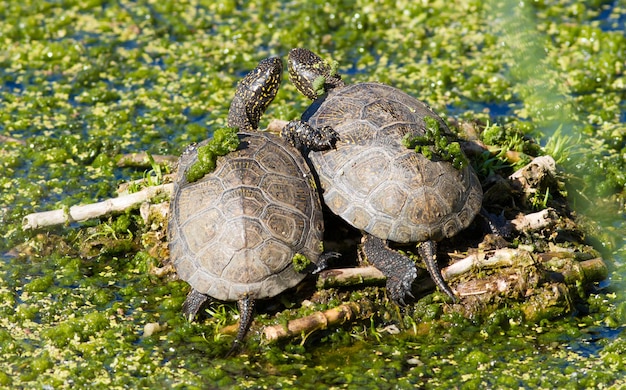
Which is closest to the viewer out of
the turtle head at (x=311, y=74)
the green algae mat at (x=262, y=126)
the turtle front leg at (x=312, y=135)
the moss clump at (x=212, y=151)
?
the green algae mat at (x=262, y=126)

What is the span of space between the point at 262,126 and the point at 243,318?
309cm

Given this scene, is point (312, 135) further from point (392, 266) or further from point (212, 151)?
point (392, 266)

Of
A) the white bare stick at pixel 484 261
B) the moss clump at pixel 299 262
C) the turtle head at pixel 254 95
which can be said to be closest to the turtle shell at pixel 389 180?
the white bare stick at pixel 484 261

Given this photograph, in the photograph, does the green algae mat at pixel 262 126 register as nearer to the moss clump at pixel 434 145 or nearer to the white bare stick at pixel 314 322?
the white bare stick at pixel 314 322

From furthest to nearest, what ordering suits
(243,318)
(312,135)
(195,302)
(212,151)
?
(312,135), (212,151), (195,302), (243,318)

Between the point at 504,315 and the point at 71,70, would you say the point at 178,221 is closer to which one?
the point at 504,315

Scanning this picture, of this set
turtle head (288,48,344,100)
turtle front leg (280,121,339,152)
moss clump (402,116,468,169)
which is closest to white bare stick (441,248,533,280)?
moss clump (402,116,468,169)

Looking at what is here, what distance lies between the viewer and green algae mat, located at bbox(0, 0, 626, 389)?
17.2 feet

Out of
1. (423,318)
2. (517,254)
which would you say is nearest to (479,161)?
(517,254)

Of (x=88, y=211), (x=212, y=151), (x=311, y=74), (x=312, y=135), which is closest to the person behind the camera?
(x=212, y=151)

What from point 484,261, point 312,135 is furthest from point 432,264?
point 312,135

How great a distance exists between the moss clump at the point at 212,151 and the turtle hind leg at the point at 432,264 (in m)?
1.53

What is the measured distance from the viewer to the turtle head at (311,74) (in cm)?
670

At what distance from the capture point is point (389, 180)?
5.66m
